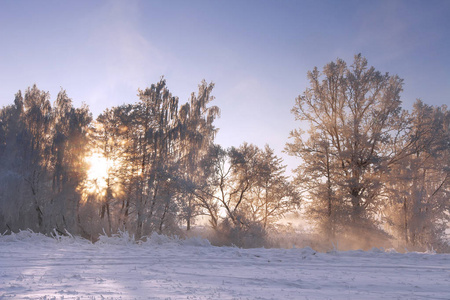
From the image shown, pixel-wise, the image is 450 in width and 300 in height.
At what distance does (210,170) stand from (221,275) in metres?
12.0

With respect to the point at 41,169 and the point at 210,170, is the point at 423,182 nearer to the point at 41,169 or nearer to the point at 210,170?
the point at 210,170

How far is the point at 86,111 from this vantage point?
18.9 meters

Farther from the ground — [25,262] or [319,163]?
[319,163]

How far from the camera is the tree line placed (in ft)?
53.4

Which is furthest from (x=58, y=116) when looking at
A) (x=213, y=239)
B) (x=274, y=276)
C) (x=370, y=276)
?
(x=370, y=276)

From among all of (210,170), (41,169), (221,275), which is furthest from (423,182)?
(41,169)

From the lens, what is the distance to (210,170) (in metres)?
17.6

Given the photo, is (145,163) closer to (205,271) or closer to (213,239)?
(213,239)

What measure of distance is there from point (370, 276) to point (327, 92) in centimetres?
1459

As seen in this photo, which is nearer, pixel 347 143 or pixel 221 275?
pixel 221 275

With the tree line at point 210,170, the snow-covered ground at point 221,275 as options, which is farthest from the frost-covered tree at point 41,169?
the snow-covered ground at point 221,275

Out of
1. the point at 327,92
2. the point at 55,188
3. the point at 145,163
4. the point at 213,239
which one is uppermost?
the point at 327,92

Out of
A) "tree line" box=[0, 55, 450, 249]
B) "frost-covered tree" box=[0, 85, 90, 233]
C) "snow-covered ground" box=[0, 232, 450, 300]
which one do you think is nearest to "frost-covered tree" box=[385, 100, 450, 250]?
"tree line" box=[0, 55, 450, 249]

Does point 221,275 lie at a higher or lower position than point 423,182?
lower
